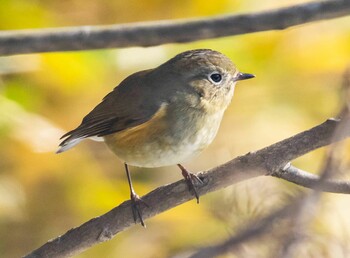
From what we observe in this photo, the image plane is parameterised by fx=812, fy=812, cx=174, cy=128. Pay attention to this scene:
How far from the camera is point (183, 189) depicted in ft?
7.06

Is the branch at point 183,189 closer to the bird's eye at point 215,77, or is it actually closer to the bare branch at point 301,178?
the bare branch at point 301,178

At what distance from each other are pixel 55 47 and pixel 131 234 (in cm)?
161

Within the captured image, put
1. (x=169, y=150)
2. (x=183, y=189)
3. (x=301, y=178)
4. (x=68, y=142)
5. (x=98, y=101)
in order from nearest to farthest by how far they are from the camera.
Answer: (x=301, y=178) → (x=183, y=189) → (x=169, y=150) → (x=68, y=142) → (x=98, y=101)

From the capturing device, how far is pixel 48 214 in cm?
350

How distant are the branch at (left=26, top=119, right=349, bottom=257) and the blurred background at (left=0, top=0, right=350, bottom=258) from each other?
1.08m

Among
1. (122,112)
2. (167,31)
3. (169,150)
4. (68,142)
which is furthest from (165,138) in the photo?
(167,31)

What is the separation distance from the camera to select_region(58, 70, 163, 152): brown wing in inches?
104

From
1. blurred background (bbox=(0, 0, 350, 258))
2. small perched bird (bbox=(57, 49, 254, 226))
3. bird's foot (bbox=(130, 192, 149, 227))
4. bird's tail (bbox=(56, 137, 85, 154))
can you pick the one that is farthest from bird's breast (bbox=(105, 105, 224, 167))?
blurred background (bbox=(0, 0, 350, 258))

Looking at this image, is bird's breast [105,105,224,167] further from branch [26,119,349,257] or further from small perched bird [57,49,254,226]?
branch [26,119,349,257]

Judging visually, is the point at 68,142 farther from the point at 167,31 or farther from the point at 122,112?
the point at 167,31

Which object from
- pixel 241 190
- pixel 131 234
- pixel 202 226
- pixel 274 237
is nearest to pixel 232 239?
pixel 274 237

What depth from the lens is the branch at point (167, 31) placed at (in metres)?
2.01

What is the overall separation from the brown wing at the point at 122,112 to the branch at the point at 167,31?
Answer: 1.80 ft

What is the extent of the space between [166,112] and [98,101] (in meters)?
0.93
